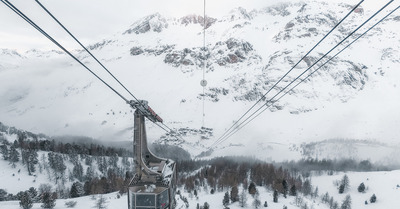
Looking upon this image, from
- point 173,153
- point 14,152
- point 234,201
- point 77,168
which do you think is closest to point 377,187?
point 234,201

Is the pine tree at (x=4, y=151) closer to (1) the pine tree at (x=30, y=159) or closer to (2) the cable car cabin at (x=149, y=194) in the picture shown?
(1) the pine tree at (x=30, y=159)

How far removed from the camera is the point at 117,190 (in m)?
99.9

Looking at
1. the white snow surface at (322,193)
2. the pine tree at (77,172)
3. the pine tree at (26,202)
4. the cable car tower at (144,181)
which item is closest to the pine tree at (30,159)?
the pine tree at (77,172)

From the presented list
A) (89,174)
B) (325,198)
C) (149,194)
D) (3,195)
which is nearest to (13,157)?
(3,195)

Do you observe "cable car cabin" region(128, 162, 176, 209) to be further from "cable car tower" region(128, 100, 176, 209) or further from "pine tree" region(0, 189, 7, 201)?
"pine tree" region(0, 189, 7, 201)

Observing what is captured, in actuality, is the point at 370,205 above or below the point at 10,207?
below

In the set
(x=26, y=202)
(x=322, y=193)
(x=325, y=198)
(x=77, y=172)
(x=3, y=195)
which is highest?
(x=77, y=172)

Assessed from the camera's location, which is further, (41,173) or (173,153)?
(173,153)

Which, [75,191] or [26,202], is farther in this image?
[75,191]

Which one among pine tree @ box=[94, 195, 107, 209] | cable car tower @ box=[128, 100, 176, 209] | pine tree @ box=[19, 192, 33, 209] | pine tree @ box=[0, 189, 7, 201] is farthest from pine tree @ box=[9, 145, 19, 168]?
cable car tower @ box=[128, 100, 176, 209]

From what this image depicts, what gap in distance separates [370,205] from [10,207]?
483 feet

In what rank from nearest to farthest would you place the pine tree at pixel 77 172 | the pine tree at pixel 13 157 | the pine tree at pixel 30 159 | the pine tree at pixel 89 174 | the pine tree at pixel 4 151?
1. the pine tree at pixel 30 159
2. the pine tree at pixel 13 157
3. the pine tree at pixel 4 151
4. the pine tree at pixel 77 172
5. the pine tree at pixel 89 174

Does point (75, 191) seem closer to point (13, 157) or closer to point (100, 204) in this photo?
point (100, 204)

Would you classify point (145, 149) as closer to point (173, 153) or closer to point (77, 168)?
point (77, 168)
